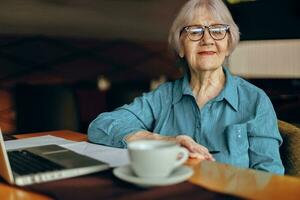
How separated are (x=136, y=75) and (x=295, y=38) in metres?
1.36

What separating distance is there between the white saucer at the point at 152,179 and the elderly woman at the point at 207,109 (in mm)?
379

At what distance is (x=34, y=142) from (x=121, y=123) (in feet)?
0.88

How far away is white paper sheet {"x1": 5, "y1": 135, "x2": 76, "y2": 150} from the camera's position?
4.15 ft

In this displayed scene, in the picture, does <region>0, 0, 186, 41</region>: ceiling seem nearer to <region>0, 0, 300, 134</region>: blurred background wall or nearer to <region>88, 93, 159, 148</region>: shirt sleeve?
<region>0, 0, 300, 134</region>: blurred background wall

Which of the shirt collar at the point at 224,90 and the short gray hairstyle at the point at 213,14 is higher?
the short gray hairstyle at the point at 213,14

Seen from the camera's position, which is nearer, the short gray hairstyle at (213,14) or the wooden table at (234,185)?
the wooden table at (234,185)

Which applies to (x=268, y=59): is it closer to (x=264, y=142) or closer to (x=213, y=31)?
(x=213, y=31)

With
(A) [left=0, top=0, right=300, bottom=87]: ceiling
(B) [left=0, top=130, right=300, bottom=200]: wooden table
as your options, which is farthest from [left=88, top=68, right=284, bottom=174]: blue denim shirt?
(A) [left=0, top=0, right=300, bottom=87]: ceiling

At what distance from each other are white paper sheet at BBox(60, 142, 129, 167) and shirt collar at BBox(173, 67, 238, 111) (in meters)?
0.41

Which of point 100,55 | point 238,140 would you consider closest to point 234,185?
point 238,140

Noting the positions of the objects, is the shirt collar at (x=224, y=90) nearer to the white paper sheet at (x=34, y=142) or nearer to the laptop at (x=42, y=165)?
the white paper sheet at (x=34, y=142)

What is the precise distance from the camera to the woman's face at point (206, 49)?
1.51 meters

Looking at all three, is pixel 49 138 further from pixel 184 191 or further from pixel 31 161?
pixel 184 191

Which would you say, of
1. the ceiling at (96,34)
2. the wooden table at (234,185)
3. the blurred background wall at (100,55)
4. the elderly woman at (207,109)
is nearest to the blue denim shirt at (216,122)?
the elderly woman at (207,109)
